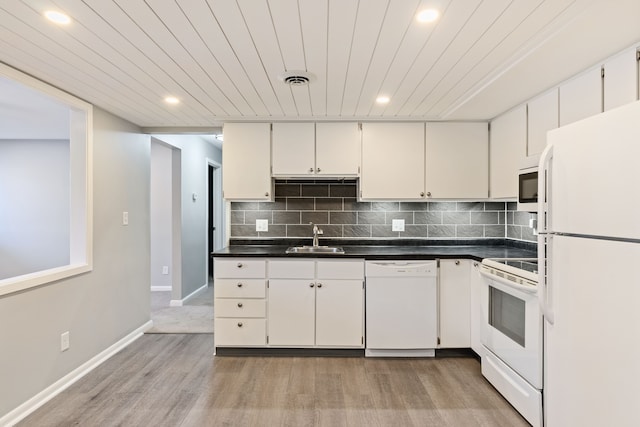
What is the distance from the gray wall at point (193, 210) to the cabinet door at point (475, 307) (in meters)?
3.61

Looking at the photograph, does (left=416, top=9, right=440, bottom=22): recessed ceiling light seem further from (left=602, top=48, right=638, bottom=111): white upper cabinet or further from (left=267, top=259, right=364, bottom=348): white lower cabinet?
(left=267, top=259, right=364, bottom=348): white lower cabinet

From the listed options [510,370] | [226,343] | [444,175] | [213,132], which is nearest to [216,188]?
[213,132]

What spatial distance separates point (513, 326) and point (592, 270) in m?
1.00

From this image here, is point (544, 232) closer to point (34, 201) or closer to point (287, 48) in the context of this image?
point (287, 48)

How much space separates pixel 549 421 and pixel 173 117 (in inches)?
142

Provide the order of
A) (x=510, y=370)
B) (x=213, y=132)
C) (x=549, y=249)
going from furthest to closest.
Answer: (x=213, y=132), (x=510, y=370), (x=549, y=249)

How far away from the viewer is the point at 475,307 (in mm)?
3051

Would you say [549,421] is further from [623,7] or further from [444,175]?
[444,175]

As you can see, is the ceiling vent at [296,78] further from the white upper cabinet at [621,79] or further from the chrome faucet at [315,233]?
the white upper cabinet at [621,79]

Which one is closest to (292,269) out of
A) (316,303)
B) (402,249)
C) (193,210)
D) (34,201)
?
(316,303)

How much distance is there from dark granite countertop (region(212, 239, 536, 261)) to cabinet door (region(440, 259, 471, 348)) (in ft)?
0.38

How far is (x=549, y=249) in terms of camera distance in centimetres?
171

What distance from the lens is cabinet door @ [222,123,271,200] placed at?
3400 millimetres

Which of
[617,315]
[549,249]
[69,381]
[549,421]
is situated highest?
[549,249]
